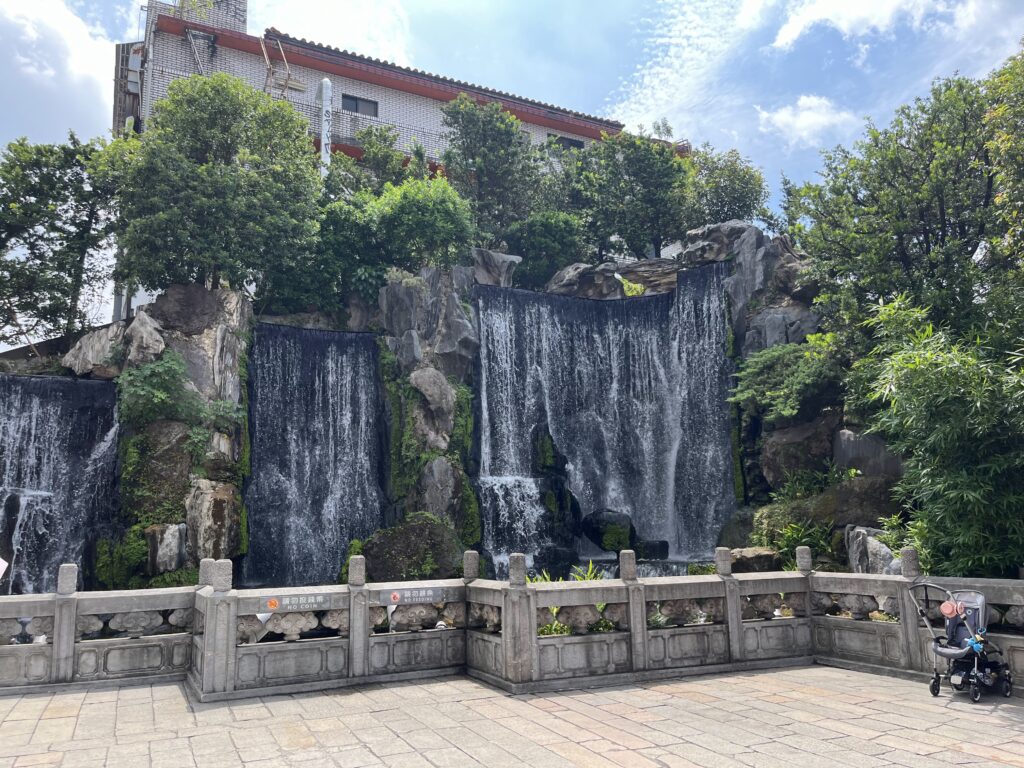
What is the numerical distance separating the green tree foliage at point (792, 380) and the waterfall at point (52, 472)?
20.7 m

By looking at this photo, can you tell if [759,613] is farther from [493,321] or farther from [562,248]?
[562,248]

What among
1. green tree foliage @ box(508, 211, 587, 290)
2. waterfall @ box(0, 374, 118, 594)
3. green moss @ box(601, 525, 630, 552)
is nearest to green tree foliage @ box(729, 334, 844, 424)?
green moss @ box(601, 525, 630, 552)

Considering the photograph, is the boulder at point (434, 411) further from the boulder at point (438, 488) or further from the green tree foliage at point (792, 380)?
the green tree foliage at point (792, 380)

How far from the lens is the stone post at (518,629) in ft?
32.4

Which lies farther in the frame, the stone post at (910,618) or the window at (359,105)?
the window at (359,105)

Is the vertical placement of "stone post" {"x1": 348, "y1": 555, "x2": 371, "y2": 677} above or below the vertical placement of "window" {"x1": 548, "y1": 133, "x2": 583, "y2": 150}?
below

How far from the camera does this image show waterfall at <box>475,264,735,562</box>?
28.3 metres

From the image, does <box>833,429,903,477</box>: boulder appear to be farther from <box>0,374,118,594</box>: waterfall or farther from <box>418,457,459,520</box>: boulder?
Result: <box>0,374,118,594</box>: waterfall

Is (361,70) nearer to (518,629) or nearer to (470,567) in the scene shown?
(470,567)

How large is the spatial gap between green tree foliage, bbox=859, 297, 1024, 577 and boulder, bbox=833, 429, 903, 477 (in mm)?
8186

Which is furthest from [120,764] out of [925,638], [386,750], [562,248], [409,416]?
[562,248]

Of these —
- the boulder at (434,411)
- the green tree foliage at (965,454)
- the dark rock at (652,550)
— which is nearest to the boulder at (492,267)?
the boulder at (434,411)

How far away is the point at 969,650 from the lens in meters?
9.26

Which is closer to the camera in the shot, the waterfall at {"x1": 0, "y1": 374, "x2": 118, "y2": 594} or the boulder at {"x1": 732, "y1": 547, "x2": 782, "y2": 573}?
the boulder at {"x1": 732, "y1": 547, "x2": 782, "y2": 573}
